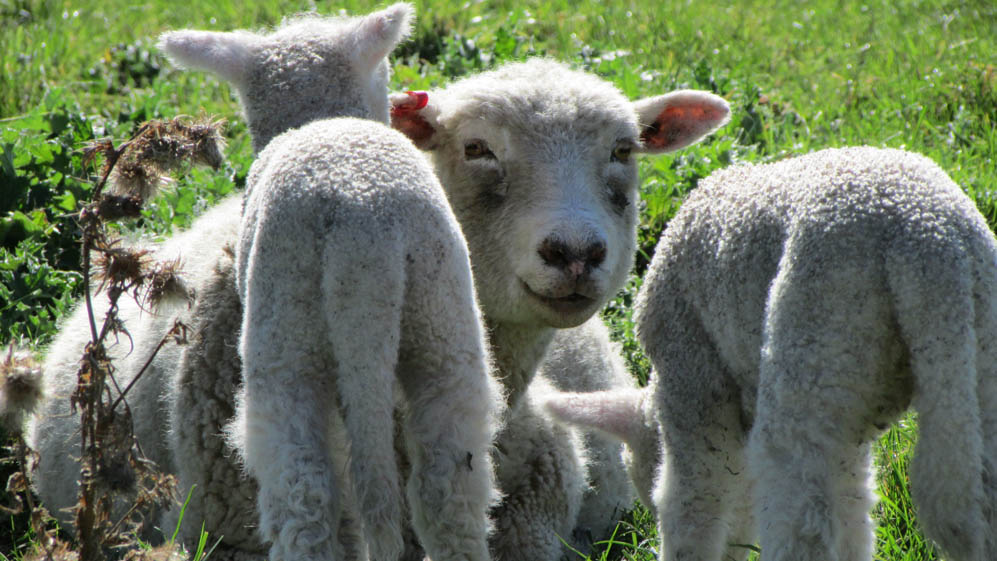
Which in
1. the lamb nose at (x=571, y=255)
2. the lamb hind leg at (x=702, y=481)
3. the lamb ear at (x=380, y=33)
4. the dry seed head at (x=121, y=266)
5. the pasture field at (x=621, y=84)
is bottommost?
the pasture field at (x=621, y=84)

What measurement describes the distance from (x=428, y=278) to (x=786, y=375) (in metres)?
0.92

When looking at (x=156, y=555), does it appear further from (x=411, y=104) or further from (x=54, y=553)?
(x=411, y=104)

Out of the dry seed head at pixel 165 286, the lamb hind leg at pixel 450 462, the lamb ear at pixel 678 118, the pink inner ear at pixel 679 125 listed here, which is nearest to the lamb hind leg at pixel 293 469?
the lamb hind leg at pixel 450 462

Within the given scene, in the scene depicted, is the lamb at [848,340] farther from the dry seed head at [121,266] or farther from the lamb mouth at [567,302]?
the dry seed head at [121,266]

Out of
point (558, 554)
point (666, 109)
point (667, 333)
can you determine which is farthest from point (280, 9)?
point (667, 333)

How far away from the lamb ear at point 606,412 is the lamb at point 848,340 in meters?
0.52

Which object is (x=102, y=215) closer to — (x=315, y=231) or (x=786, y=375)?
(x=315, y=231)

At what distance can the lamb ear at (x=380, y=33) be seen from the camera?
411cm

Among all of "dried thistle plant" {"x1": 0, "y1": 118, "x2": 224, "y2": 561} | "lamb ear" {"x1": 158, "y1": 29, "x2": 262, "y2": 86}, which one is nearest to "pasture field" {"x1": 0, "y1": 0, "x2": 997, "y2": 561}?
"lamb ear" {"x1": 158, "y1": 29, "x2": 262, "y2": 86}

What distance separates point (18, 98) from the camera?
7.66 m

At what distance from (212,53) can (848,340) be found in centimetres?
240

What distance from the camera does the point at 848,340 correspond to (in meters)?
2.83

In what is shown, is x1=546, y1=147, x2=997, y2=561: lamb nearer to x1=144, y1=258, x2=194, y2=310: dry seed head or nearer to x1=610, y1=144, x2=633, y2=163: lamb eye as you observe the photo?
x1=610, y1=144, x2=633, y2=163: lamb eye

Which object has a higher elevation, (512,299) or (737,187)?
(737,187)
